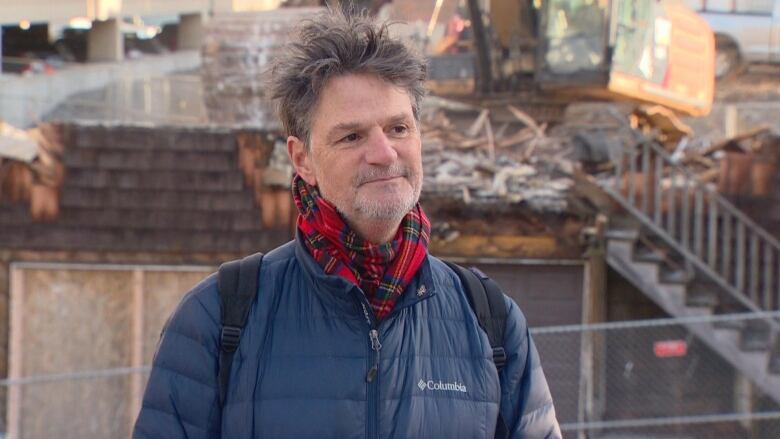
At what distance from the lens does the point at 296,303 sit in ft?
8.84

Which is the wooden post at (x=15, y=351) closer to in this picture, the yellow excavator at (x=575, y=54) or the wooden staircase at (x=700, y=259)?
the yellow excavator at (x=575, y=54)

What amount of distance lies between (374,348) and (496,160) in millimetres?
9210

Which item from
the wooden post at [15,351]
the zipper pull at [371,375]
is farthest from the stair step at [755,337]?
the zipper pull at [371,375]

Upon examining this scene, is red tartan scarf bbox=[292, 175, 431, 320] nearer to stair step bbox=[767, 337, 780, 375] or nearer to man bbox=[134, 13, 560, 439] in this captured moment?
man bbox=[134, 13, 560, 439]

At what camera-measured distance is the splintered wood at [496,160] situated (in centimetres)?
1089

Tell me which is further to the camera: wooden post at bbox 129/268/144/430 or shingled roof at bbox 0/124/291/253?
shingled roof at bbox 0/124/291/253

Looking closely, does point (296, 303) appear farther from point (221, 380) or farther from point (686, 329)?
point (686, 329)

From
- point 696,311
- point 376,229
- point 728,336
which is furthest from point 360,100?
point 696,311

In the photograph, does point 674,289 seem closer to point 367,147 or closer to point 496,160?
point 496,160

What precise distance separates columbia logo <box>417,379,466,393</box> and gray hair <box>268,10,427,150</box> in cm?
61

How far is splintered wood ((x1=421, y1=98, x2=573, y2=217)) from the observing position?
35.7 feet

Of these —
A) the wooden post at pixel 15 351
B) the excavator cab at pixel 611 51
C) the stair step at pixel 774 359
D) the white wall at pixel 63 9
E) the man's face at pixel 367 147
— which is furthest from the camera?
the white wall at pixel 63 9

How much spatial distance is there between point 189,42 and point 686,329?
21.5m

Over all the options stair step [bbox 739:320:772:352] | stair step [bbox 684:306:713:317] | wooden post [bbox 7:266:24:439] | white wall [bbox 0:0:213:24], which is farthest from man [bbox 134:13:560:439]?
white wall [bbox 0:0:213:24]
